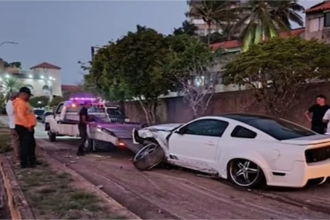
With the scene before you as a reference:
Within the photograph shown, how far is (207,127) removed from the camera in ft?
28.8

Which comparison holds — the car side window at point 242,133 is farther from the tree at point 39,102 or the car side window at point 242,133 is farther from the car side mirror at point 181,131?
the tree at point 39,102

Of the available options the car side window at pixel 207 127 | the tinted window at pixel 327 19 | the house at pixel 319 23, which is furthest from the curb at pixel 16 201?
the tinted window at pixel 327 19

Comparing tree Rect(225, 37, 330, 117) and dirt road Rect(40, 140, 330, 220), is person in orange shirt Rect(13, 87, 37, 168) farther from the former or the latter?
tree Rect(225, 37, 330, 117)

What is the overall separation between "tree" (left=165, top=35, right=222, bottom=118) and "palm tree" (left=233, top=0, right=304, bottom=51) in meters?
8.55

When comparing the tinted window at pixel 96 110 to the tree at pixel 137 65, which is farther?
the tree at pixel 137 65

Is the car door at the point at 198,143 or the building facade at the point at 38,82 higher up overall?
the building facade at the point at 38,82

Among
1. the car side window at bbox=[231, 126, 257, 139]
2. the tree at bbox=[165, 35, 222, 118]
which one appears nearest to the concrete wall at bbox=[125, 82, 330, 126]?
the tree at bbox=[165, 35, 222, 118]

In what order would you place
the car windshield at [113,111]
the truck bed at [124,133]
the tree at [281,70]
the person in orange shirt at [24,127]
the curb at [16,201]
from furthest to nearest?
1. the car windshield at [113,111]
2. the tree at [281,70]
3. the truck bed at [124,133]
4. the person in orange shirt at [24,127]
5. the curb at [16,201]

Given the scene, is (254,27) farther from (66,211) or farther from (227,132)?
(66,211)

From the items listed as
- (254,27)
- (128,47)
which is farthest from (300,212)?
(254,27)

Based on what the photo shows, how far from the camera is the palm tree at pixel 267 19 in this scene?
1246 inches

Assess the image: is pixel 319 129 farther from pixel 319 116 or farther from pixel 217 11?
pixel 217 11

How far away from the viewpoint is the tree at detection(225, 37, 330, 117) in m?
13.6

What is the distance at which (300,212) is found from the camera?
6.01 meters
